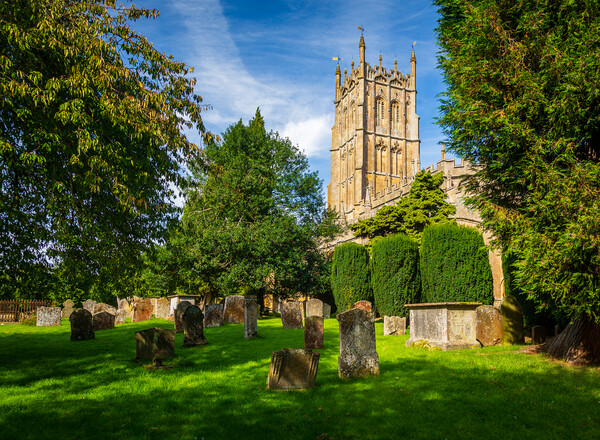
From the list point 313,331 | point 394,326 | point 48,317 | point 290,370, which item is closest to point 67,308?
point 48,317

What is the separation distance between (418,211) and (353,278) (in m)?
5.81

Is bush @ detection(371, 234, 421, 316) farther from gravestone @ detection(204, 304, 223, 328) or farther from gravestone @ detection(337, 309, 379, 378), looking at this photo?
gravestone @ detection(337, 309, 379, 378)

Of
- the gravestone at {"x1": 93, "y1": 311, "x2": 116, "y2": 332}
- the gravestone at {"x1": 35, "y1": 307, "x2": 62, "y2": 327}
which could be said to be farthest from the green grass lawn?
Answer: the gravestone at {"x1": 35, "y1": 307, "x2": 62, "y2": 327}

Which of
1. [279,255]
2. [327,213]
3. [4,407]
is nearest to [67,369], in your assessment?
[4,407]

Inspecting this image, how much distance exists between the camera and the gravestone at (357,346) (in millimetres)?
6984

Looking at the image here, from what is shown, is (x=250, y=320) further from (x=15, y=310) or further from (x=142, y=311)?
(x=15, y=310)

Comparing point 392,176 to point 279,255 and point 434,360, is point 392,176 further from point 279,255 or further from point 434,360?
point 434,360

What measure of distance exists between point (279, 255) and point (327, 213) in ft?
21.5

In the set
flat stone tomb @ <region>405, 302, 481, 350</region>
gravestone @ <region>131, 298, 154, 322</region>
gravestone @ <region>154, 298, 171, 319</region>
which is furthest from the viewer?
gravestone @ <region>154, 298, 171, 319</region>

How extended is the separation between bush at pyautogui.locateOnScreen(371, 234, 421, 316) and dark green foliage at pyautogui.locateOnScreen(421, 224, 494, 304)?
2.52m

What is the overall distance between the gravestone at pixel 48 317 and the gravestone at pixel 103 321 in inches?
182

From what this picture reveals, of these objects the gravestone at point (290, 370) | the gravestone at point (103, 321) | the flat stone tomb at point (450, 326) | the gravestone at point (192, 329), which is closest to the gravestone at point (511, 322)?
the flat stone tomb at point (450, 326)

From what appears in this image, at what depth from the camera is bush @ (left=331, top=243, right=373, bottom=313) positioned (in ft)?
69.5

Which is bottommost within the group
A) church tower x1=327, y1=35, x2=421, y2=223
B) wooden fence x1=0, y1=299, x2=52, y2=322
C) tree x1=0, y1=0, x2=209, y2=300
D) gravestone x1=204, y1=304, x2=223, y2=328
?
wooden fence x1=0, y1=299, x2=52, y2=322
